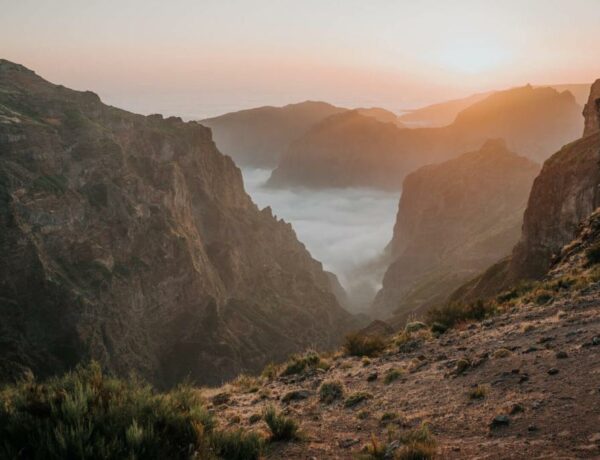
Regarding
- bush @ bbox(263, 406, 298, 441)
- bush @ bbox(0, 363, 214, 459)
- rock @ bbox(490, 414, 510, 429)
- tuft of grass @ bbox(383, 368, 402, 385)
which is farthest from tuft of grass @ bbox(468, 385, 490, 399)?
bush @ bbox(0, 363, 214, 459)

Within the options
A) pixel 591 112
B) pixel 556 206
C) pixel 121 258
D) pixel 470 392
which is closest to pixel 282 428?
pixel 470 392

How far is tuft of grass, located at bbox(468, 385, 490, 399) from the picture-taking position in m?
10.3

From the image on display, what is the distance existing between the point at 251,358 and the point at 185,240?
1543 inches

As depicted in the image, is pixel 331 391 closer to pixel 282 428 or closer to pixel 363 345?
pixel 282 428

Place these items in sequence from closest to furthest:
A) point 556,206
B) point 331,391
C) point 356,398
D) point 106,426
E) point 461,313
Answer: point 106,426
point 356,398
point 331,391
point 461,313
point 556,206

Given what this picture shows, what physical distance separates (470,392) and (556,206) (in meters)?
39.0

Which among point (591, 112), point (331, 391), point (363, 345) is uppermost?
point (591, 112)

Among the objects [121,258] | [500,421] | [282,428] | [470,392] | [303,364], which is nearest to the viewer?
[500,421]

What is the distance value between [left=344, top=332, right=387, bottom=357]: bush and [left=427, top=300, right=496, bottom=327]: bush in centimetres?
267

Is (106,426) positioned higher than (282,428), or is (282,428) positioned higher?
(106,426)

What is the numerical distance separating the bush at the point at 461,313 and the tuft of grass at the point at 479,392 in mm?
8903

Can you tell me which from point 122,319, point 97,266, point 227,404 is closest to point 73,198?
point 97,266

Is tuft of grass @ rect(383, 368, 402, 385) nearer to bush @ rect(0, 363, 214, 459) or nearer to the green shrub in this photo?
the green shrub

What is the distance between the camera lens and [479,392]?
10.4m
